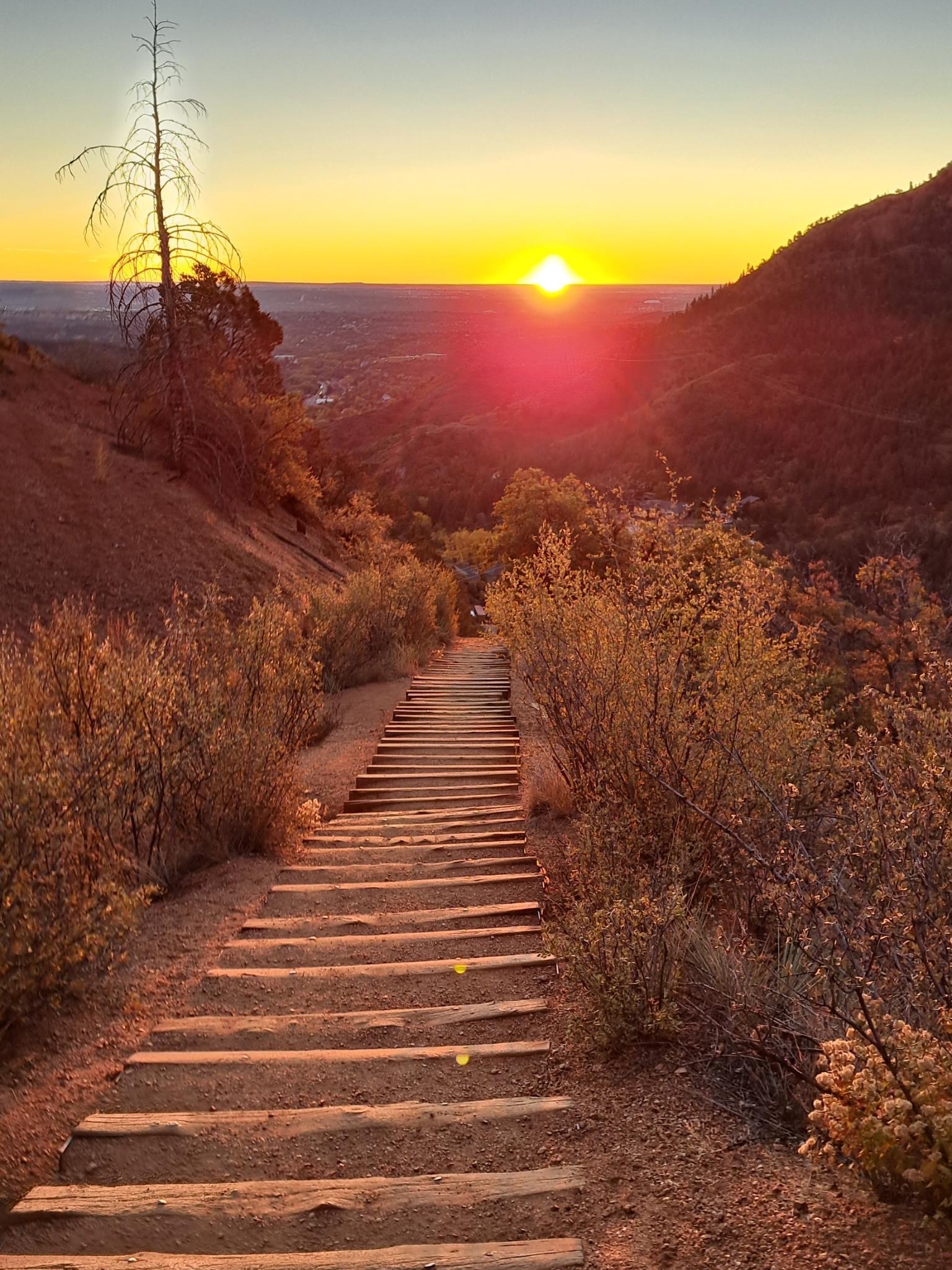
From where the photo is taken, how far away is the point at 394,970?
4.09 metres

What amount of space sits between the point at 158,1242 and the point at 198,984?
1.74 m

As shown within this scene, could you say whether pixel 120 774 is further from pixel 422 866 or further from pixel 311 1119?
pixel 311 1119

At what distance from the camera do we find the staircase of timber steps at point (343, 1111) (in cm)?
239

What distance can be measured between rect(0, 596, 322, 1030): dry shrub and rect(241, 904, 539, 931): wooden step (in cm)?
73

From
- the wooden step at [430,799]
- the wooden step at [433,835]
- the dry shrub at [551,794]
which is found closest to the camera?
the wooden step at [433,835]

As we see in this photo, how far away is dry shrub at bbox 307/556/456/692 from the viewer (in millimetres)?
14250

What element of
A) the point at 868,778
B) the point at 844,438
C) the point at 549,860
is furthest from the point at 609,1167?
the point at 844,438

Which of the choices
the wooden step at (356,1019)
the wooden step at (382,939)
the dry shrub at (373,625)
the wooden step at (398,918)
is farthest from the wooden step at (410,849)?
the dry shrub at (373,625)

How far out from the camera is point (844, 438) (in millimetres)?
56688

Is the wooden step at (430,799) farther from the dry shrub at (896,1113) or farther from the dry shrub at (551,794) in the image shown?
the dry shrub at (896,1113)

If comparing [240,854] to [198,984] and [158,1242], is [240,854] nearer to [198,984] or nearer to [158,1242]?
[198,984]

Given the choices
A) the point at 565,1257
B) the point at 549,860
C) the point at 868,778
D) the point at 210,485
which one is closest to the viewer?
the point at 565,1257

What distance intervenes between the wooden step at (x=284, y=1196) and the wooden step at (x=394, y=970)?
144 cm

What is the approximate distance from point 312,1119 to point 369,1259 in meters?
0.76
